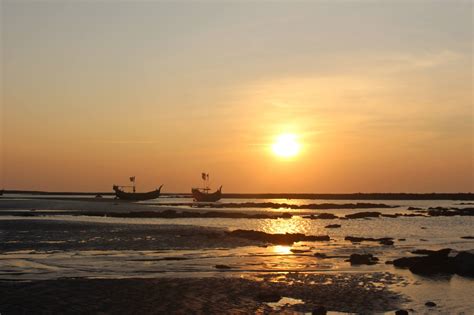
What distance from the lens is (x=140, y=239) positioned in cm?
5153

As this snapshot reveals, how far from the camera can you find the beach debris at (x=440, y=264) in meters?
33.8

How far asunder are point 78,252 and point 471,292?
26.8 m

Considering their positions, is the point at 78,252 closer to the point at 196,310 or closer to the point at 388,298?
the point at 196,310

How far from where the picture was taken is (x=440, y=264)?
34.9m

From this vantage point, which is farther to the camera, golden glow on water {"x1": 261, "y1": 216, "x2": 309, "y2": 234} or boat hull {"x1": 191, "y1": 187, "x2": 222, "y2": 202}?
boat hull {"x1": 191, "y1": 187, "x2": 222, "y2": 202}

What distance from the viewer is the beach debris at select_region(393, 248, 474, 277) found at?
33844mm

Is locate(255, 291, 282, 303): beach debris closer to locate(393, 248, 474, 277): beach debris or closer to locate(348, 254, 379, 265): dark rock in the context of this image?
locate(393, 248, 474, 277): beach debris

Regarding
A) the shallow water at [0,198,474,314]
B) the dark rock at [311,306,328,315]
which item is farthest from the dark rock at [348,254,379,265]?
the dark rock at [311,306,328,315]

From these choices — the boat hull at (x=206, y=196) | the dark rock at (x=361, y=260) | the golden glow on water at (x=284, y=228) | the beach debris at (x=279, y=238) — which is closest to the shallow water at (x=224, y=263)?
the dark rock at (x=361, y=260)

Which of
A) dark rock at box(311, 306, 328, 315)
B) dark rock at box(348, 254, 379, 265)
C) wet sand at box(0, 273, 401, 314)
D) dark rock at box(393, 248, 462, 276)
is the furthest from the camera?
dark rock at box(348, 254, 379, 265)

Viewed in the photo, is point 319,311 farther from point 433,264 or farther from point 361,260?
point 361,260

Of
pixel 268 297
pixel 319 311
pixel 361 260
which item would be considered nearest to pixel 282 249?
pixel 361 260

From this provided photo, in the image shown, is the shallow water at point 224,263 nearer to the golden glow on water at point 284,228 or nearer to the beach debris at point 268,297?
the beach debris at point 268,297

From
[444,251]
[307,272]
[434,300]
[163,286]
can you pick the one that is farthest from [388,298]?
[444,251]
